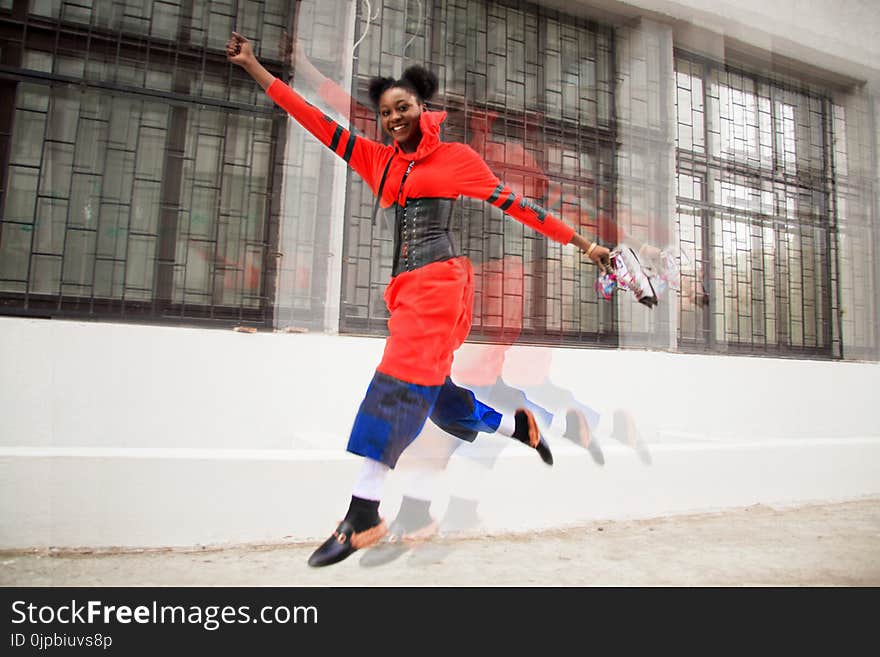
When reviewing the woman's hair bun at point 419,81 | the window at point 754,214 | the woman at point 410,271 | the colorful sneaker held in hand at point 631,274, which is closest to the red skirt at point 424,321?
the woman at point 410,271

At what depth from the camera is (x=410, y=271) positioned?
2059mm

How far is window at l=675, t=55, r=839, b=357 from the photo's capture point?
328 cm

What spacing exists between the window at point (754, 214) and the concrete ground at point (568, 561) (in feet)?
3.48

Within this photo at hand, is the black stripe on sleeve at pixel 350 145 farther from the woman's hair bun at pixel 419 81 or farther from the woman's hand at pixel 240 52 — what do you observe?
the woman's hand at pixel 240 52

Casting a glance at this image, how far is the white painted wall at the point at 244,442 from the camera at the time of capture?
2.24m

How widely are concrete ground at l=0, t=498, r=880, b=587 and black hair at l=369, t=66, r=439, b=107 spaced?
1.88 meters

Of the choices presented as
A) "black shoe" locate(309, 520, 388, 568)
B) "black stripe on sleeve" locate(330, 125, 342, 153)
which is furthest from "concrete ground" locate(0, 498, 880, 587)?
"black stripe on sleeve" locate(330, 125, 342, 153)

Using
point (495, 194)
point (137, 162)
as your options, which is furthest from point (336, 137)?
point (137, 162)

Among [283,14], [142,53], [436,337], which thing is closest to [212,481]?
[436,337]

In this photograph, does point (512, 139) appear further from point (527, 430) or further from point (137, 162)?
point (137, 162)

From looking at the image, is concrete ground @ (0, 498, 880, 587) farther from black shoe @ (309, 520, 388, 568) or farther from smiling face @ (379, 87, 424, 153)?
smiling face @ (379, 87, 424, 153)

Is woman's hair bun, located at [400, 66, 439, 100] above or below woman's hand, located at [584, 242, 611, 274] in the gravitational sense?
above

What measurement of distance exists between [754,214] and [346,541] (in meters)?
3.15

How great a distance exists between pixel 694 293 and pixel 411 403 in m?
2.10
